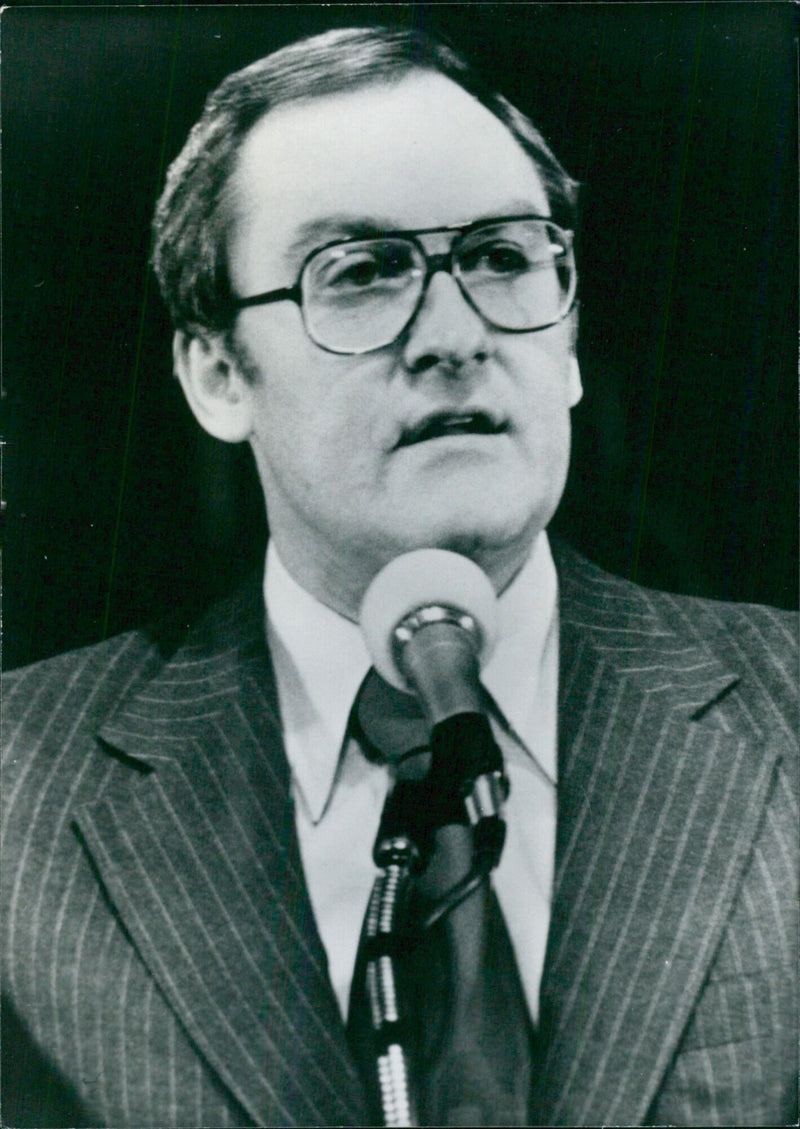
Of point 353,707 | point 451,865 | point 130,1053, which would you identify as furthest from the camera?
point 353,707

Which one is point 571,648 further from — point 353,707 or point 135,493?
point 135,493

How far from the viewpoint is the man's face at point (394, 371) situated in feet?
7.02

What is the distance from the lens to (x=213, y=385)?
2.30 m

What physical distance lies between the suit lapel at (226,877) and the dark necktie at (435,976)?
0.10 meters

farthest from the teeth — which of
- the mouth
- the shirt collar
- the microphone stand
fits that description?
the microphone stand

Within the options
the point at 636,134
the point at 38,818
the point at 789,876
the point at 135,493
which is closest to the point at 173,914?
the point at 38,818

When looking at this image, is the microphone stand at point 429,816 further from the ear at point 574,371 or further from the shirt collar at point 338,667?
the ear at point 574,371

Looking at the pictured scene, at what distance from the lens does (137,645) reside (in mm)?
2295

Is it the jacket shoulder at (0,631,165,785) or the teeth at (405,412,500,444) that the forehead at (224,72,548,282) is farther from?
the jacket shoulder at (0,631,165,785)

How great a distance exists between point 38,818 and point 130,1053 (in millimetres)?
401

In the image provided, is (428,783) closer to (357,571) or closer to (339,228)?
(357,571)

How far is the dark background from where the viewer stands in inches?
90.7

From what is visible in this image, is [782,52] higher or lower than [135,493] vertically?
higher

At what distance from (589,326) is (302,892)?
1049 mm
